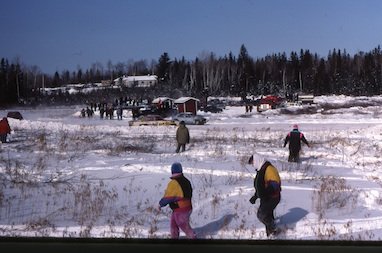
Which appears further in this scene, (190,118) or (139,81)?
(190,118)

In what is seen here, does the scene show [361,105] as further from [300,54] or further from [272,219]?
[272,219]

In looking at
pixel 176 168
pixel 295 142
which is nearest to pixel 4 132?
pixel 176 168

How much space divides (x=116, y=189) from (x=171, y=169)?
47 centimetres

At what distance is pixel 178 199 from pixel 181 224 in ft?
0.62

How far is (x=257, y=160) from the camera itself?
3229 mm

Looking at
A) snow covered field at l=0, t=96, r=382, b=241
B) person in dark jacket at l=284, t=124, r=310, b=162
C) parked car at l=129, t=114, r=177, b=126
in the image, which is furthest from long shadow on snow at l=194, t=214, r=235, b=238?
parked car at l=129, t=114, r=177, b=126

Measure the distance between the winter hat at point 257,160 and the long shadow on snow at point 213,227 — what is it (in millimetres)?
416

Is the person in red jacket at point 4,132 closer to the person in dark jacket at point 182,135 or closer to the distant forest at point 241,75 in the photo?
the distant forest at point 241,75

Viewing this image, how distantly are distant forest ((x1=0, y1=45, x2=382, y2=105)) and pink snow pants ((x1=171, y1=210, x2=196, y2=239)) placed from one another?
885 millimetres

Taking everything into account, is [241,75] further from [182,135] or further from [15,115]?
[15,115]

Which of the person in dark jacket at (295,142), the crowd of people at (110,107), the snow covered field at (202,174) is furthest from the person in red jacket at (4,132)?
the person in dark jacket at (295,142)

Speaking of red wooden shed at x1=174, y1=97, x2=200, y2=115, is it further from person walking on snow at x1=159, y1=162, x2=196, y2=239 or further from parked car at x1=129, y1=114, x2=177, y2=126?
person walking on snow at x1=159, y1=162, x2=196, y2=239

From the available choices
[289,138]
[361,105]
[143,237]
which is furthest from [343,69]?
[143,237]

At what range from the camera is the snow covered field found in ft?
10.0
